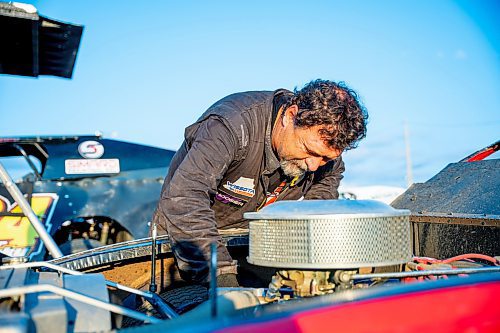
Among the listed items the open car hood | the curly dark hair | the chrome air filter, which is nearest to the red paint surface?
the chrome air filter

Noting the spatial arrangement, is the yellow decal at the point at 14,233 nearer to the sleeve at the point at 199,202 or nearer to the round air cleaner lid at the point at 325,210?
the sleeve at the point at 199,202

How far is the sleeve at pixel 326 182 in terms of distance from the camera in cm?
301

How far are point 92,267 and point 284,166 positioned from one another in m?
1.07

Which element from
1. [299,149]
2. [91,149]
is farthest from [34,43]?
[299,149]

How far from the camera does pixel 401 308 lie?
3.20 ft

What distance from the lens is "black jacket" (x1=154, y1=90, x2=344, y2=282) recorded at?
81.0 inches

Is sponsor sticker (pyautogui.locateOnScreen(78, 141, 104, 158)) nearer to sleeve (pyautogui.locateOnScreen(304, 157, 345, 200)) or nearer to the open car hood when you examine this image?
the open car hood

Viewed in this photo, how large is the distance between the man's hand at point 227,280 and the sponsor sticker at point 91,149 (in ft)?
13.3

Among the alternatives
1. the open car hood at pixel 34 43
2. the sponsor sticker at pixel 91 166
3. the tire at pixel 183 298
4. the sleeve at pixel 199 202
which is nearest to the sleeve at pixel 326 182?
the sleeve at pixel 199 202

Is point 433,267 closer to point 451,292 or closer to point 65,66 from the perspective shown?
point 451,292

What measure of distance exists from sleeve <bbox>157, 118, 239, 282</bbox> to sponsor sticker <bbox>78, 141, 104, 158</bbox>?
11.2 ft

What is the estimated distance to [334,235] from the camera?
1204 millimetres

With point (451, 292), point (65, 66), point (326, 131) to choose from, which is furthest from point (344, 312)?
point (65, 66)

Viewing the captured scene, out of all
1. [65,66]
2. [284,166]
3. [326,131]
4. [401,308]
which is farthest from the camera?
A: [65,66]
